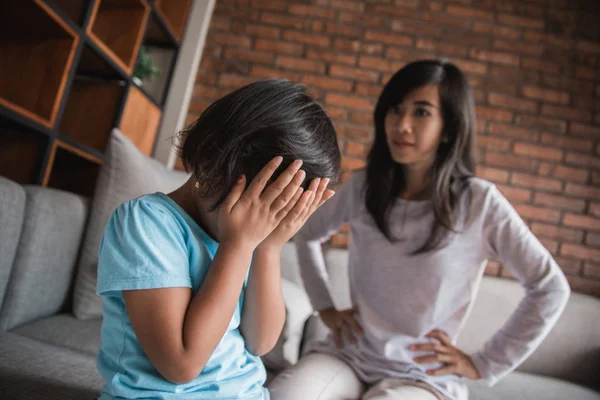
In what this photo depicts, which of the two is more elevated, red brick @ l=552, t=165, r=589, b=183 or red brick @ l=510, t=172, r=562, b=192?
red brick @ l=552, t=165, r=589, b=183

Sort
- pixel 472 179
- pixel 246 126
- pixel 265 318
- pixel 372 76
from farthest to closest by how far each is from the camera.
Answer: pixel 372 76
pixel 472 179
pixel 265 318
pixel 246 126

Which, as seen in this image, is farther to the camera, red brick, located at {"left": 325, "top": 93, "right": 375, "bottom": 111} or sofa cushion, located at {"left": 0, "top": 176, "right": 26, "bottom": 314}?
red brick, located at {"left": 325, "top": 93, "right": 375, "bottom": 111}

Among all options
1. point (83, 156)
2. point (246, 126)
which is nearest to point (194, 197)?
point (246, 126)

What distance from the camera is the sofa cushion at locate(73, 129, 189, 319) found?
45.6 inches

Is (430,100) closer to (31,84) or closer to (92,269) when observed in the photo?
(92,269)

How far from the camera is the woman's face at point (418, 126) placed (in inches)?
43.1

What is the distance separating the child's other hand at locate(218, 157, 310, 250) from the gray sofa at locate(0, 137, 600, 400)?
1.50 feet

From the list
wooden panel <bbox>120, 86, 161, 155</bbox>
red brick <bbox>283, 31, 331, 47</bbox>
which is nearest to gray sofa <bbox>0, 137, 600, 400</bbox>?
wooden panel <bbox>120, 86, 161, 155</bbox>

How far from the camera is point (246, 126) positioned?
2.01ft

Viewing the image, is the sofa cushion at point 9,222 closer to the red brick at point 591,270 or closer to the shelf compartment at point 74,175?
the shelf compartment at point 74,175

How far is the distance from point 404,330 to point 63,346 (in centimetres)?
85

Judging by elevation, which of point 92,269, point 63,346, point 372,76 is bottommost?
point 63,346

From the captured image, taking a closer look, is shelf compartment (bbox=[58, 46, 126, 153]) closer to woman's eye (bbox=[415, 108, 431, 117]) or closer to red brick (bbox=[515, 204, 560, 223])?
woman's eye (bbox=[415, 108, 431, 117])

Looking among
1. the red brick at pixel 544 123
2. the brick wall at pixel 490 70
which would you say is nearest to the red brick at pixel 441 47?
Result: the brick wall at pixel 490 70
